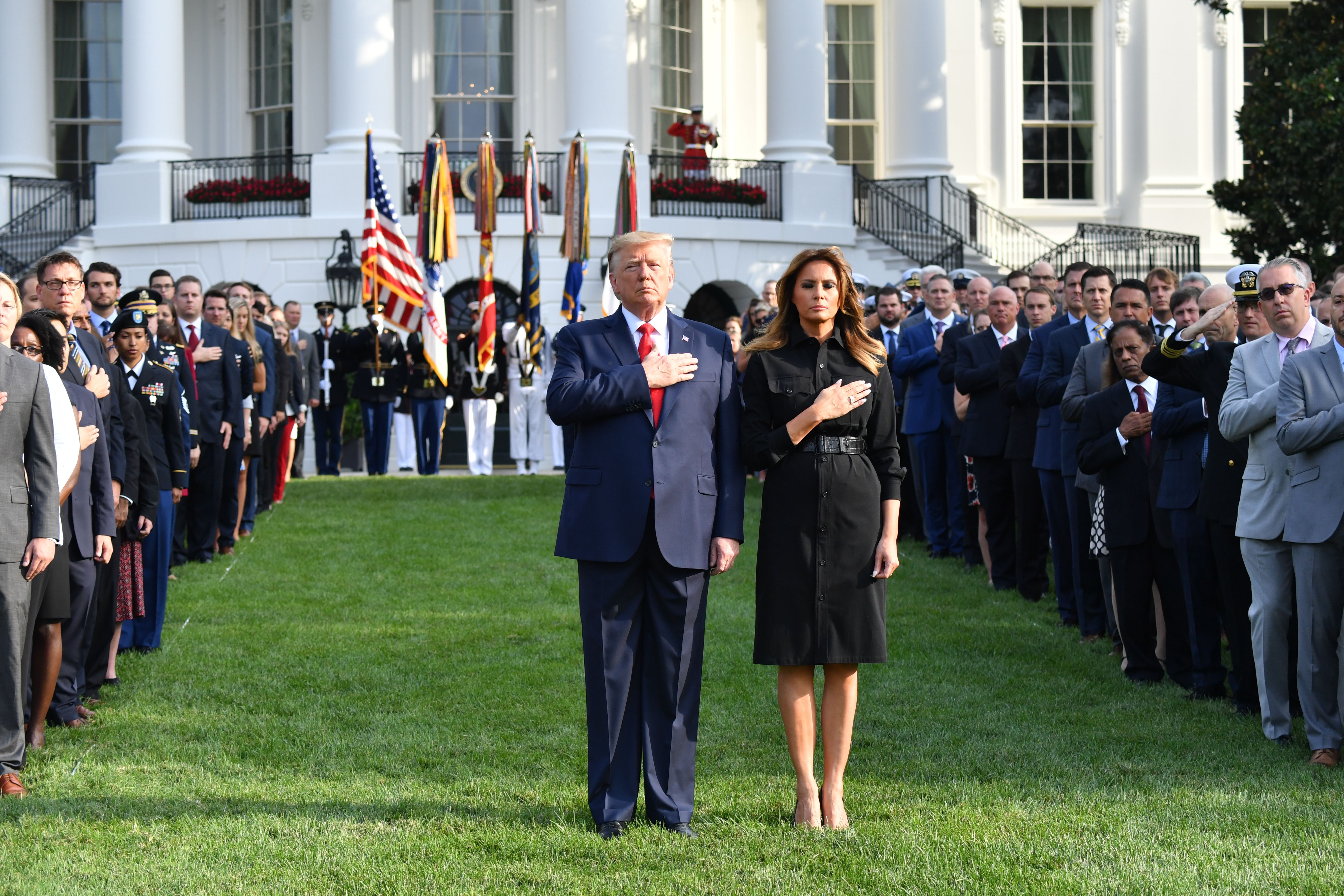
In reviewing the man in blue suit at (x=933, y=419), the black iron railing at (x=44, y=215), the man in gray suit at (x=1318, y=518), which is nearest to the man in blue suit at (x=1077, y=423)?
the man in gray suit at (x=1318, y=518)

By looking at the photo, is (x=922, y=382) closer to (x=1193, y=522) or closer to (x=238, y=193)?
(x=1193, y=522)

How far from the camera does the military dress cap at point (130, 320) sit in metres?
9.20

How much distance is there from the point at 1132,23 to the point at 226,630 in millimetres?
25105

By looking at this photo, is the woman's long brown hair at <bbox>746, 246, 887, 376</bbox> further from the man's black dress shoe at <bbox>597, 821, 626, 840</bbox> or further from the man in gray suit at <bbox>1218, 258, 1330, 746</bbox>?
the man in gray suit at <bbox>1218, 258, 1330, 746</bbox>

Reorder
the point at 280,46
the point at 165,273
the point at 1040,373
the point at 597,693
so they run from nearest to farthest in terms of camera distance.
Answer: the point at 597,693, the point at 1040,373, the point at 165,273, the point at 280,46

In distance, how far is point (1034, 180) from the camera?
31.3 metres

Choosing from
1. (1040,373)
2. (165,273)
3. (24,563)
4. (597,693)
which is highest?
(165,273)

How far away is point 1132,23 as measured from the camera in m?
30.7

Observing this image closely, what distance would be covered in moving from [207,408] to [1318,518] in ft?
29.4

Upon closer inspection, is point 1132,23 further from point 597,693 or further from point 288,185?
point 597,693

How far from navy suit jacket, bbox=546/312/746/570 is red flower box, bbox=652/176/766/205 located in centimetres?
2158


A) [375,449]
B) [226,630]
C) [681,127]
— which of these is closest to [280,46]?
[681,127]

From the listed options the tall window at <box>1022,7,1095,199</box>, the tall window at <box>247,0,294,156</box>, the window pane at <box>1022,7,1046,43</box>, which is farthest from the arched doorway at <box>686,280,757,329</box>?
the window pane at <box>1022,7,1046,43</box>

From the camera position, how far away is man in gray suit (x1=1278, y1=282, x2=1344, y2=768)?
700 centimetres
